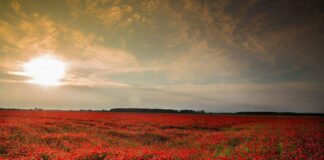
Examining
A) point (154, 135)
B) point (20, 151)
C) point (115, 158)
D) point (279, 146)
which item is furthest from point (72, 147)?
point (279, 146)

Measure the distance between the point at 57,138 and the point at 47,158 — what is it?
6382mm

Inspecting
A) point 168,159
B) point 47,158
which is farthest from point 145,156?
point 47,158

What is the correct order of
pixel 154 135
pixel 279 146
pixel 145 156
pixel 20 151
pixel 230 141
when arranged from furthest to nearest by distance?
pixel 154 135 → pixel 230 141 → pixel 279 146 → pixel 20 151 → pixel 145 156

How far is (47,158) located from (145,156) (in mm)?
4168

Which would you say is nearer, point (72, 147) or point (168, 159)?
point (168, 159)

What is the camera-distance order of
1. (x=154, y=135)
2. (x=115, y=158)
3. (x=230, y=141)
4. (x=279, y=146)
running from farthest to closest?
(x=154, y=135) < (x=230, y=141) < (x=279, y=146) < (x=115, y=158)

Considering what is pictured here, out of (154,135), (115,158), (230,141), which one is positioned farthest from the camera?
(154,135)

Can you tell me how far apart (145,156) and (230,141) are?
7.90m

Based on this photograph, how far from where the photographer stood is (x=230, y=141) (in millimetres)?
14539

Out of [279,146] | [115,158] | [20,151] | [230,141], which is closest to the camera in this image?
[115,158]

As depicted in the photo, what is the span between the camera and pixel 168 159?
8266 millimetres

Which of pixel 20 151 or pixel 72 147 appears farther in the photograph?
pixel 72 147

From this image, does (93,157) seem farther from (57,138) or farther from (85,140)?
(57,138)

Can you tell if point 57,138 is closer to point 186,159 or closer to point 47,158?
point 47,158
